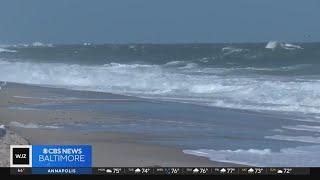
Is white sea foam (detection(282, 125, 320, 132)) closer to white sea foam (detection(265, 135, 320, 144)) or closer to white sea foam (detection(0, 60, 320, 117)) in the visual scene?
white sea foam (detection(265, 135, 320, 144))

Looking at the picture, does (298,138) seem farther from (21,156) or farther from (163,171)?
(21,156)

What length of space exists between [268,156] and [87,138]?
2.45 meters

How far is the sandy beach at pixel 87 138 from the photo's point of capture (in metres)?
6.39

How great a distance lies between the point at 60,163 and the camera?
346 cm

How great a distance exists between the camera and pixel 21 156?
3.60m

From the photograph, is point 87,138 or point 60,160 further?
point 87,138

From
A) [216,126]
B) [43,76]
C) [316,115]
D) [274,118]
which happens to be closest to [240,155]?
[216,126]

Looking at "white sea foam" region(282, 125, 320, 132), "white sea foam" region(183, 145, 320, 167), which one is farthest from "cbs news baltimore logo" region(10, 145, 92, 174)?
"white sea foam" region(282, 125, 320, 132)

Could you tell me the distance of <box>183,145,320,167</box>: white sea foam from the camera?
626 centimetres

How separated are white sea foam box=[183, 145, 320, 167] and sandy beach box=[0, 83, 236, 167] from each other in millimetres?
242

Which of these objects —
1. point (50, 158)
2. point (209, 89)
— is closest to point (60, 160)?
point (50, 158)

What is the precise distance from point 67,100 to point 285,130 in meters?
6.33

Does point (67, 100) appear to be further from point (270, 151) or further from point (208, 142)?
point (270, 151)
